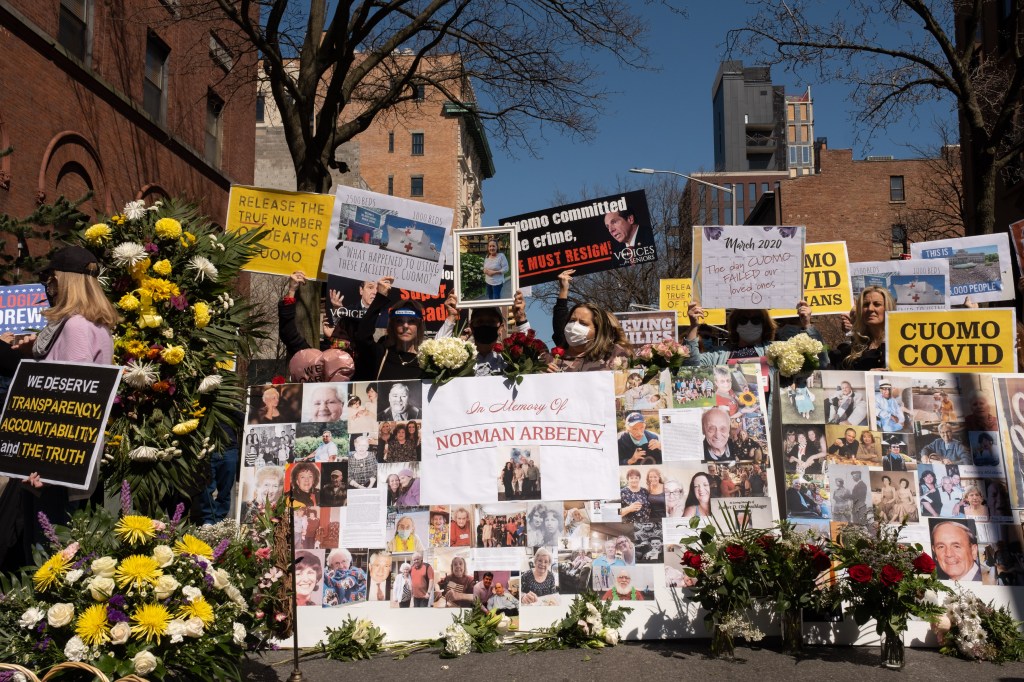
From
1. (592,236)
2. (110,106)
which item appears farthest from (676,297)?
(110,106)

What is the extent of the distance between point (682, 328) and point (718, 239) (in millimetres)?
6894

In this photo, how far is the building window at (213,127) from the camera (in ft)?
84.5

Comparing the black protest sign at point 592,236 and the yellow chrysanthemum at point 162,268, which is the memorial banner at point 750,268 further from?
the yellow chrysanthemum at point 162,268

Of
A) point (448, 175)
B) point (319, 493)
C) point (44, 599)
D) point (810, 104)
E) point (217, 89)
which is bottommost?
point (44, 599)

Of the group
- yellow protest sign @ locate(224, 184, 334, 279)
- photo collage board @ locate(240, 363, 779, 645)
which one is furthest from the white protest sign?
yellow protest sign @ locate(224, 184, 334, 279)

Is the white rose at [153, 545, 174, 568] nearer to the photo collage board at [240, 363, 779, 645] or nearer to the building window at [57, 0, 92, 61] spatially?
the photo collage board at [240, 363, 779, 645]

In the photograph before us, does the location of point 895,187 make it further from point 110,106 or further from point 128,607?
point 128,607

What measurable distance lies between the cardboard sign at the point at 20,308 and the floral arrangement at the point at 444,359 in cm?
476

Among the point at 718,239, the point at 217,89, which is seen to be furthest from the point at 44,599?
the point at 217,89

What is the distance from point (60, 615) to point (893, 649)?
13.3 feet

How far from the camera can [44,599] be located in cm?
409

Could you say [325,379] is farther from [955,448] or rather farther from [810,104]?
[810,104]

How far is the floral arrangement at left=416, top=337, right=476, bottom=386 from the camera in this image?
19.2 ft

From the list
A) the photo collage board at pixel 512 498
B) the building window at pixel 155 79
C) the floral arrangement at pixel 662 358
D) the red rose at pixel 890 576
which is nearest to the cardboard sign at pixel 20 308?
the photo collage board at pixel 512 498
